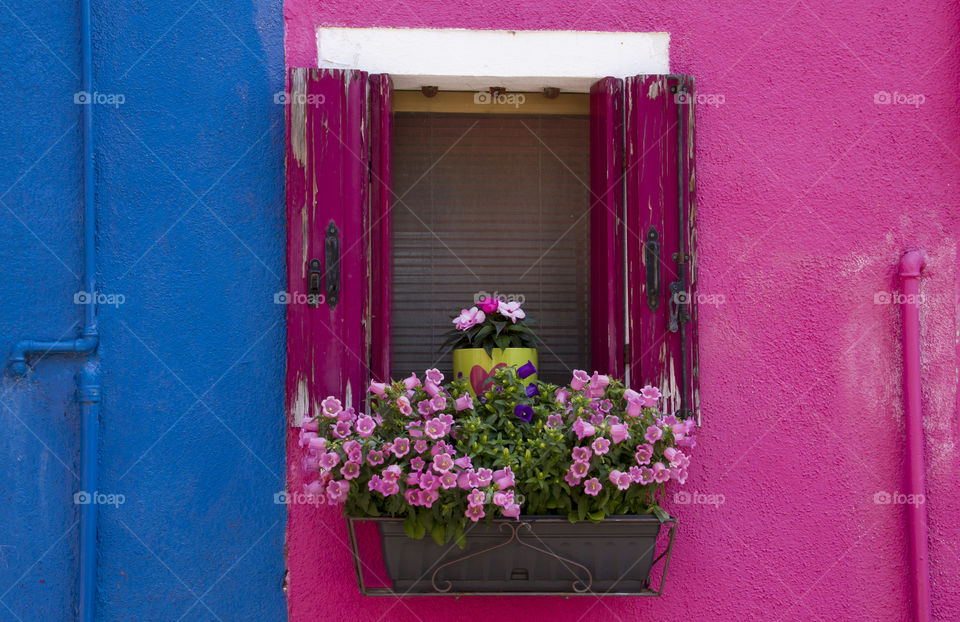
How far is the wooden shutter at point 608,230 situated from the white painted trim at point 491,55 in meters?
0.12

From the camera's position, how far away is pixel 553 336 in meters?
2.98

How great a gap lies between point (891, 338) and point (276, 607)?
228 cm

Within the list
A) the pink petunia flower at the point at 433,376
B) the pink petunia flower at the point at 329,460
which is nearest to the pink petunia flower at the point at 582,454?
the pink petunia flower at the point at 433,376

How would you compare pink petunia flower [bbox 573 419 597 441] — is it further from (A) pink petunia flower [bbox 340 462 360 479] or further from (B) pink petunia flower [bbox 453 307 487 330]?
(A) pink petunia flower [bbox 340 462 360 479]

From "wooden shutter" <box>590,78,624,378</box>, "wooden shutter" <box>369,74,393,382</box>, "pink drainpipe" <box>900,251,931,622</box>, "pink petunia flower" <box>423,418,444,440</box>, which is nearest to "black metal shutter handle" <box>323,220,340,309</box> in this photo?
"wooden shutter" <box>369,74,393,382</box>

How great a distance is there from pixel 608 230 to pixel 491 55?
722mm

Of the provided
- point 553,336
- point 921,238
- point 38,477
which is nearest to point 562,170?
point 553,336

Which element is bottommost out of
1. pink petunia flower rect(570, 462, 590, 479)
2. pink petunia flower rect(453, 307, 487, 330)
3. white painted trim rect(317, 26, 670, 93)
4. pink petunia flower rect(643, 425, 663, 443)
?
pink petunia flower rect(570, 462, 590, 479)

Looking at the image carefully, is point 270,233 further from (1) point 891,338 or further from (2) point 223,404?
(1) point 891,338

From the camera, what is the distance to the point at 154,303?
8.93 ft

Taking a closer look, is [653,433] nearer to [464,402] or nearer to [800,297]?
[464,402]

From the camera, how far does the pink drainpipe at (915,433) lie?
9.16 ft

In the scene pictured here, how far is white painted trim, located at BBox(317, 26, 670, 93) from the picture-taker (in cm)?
283

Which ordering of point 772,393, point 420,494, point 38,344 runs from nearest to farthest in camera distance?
point 420,494
point 38,344
point 772,393
